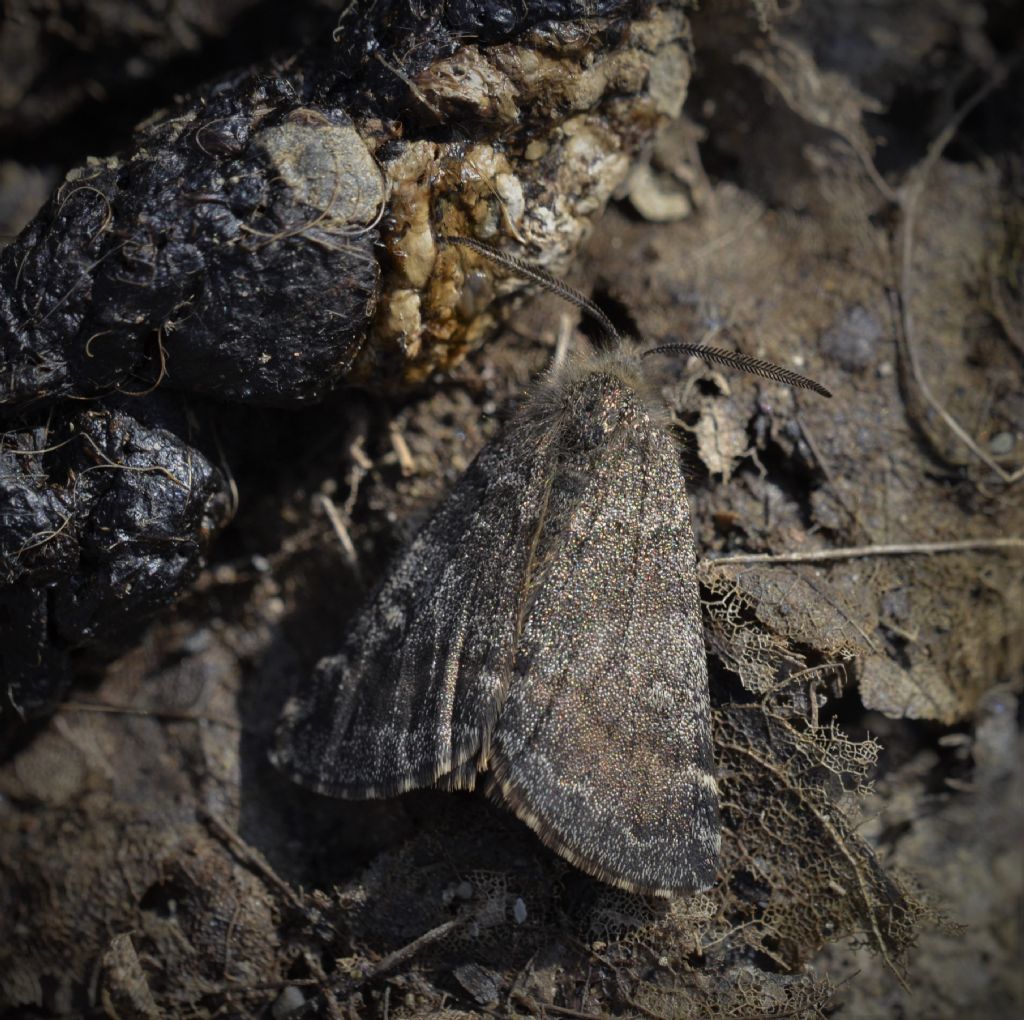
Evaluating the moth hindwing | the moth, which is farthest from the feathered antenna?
the moth hindwing

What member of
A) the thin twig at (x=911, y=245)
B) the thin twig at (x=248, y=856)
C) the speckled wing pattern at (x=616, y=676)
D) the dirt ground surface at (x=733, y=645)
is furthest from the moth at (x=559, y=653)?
the thin twig at (x=911, y=245)

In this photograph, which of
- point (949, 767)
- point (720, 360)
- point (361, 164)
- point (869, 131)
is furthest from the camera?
point (869, 131)

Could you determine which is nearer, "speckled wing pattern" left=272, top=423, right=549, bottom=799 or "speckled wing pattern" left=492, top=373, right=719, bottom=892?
"speckled wing pattern" left=492, top=373, right=719, bottom=892

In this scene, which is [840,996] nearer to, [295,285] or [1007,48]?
[295,285]

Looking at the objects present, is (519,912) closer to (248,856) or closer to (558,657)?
(558,657)

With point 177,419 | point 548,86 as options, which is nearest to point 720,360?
point 548,86

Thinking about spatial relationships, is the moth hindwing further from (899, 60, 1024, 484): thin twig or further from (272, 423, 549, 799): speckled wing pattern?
(899, 60, 1024, 484): thin twig

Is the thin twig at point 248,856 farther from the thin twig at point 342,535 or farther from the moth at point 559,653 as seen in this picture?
the thin twig at point 342,535

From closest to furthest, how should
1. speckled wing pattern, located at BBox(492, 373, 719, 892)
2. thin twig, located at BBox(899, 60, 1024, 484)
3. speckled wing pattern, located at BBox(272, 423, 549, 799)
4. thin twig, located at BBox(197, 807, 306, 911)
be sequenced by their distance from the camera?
1. speckled wing pattern, located at BBox(492, 373, 719, 892)
2. speckled wing pattern, located at BBox(272, 423, 549, 799)
3. thin twig, located at BBox(197, 807, 306, 911)
4. thin twig, located at BBox(899, 60, 1024, 484)

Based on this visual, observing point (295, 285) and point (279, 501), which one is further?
point (279, 501)
